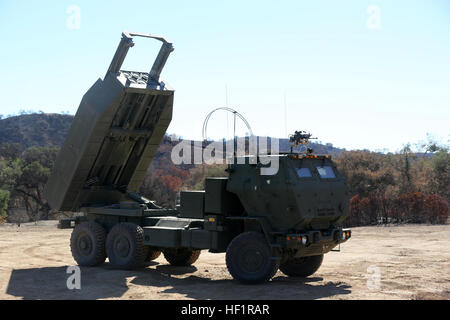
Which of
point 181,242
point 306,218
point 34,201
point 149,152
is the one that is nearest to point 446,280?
point 306,218

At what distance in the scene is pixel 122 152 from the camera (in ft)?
46.0

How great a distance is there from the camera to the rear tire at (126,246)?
12867 mm

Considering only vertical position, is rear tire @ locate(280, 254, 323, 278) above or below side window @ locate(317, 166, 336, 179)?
below

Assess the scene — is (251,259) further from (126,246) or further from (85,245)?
(85,245)

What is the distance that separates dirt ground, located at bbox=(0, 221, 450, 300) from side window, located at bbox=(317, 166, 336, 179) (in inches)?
80.1

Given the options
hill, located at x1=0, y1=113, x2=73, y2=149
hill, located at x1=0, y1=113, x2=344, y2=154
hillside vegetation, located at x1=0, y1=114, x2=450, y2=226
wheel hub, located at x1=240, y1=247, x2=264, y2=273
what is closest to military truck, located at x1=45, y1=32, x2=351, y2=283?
wheel hub, located at x1=240, y1=247, x2=264, y2=273

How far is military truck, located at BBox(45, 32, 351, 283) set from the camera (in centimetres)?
1077

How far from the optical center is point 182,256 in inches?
552

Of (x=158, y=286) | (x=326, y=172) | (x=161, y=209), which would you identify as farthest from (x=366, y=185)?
(x=158, y=286)

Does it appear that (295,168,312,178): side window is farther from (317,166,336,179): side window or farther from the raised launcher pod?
the raised launcher pod

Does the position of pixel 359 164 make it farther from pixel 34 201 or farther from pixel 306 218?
pixel 34 201

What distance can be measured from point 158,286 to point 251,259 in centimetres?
187

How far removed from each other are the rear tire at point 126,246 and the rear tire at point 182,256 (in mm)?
1048
